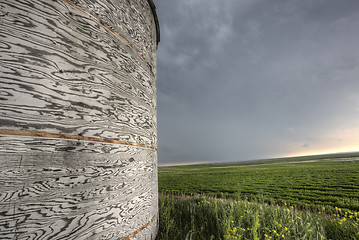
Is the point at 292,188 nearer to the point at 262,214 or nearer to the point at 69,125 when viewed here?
the point at 262,214

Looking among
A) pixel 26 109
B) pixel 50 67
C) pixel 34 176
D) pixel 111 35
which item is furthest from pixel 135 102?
pixel 34 176

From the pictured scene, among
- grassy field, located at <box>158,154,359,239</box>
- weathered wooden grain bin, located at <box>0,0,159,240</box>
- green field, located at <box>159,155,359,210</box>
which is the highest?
weathered wooden grain bin, located at <box>0,0,159,240</box>

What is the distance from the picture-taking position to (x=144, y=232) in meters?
2.68

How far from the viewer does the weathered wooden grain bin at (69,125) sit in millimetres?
1449

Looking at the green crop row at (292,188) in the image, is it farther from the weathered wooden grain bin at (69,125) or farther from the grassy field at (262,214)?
the weathered wooden grain bin at (69,125)

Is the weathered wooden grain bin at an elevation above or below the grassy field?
above

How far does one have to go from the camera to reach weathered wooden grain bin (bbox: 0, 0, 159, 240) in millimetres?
1449

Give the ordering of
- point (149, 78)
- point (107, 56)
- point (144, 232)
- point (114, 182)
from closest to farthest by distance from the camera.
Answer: point (114, 182), point (107, 56), point (144, 232), point (149, 78)

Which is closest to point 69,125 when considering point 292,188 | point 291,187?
point 292,188

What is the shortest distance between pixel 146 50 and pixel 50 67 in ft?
6.80

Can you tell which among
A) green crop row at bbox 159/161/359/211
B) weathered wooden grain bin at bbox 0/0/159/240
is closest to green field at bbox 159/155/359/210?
green crop row at bbox 159/161/359/211

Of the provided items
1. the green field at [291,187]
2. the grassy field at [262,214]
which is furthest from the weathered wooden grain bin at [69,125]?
the green field at [291,187]

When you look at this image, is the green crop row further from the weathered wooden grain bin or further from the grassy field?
the weathered wooden grain bin

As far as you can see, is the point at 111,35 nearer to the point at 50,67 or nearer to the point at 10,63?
the point at 50,67
